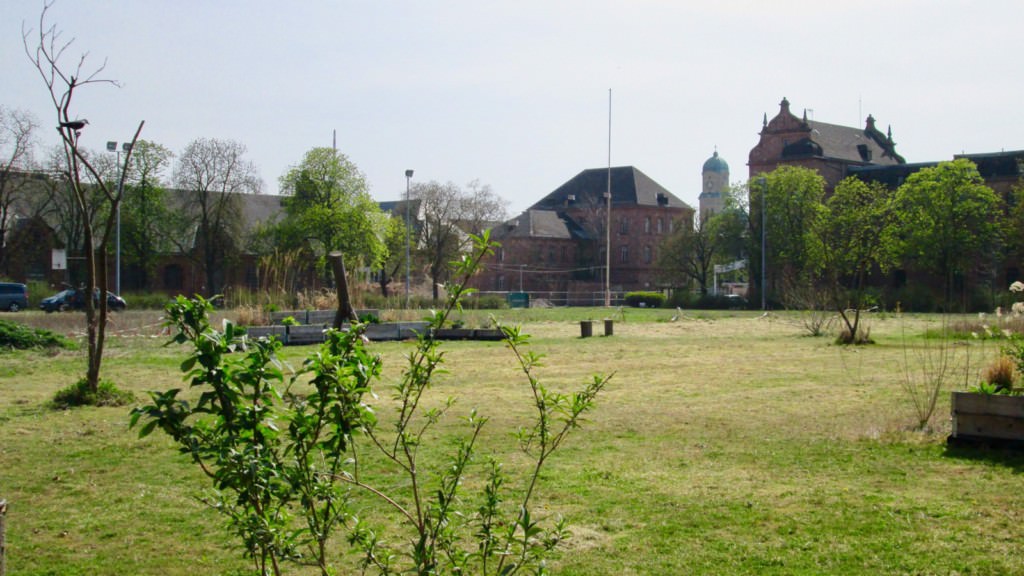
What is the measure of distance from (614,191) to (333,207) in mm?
46136

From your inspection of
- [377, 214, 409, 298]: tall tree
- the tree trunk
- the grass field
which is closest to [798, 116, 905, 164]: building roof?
[377, 214, 409, 298]: tall tree

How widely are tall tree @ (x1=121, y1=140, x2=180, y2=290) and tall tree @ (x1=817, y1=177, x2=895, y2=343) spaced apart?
4345 cm

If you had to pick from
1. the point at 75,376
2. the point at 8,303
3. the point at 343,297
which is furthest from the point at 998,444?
the point at 8,303

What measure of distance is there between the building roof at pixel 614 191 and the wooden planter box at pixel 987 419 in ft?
302

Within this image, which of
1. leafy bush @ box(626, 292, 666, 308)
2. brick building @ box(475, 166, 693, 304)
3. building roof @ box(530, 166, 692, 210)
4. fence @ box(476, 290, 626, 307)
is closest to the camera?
leafy bush @ box(626, 292, 666, 308)

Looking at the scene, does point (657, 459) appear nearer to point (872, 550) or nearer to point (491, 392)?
point (872, 550)

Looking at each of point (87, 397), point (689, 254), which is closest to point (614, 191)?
point (689, 254)

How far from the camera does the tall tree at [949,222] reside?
216 ft

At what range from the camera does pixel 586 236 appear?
3976 inches

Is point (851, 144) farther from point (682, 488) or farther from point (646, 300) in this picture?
point (682, 488)

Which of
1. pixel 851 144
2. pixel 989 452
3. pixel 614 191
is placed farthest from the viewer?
pixel 614 191

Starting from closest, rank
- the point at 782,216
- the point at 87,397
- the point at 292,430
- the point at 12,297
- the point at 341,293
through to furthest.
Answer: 1. the point at 292,430
2. the point at 87,397
3. the point at 341,293
4. the point at 12,297
5. the point at 782,216

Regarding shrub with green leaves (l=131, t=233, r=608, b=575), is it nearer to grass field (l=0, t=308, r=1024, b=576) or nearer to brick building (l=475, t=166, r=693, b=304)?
grass field (l=0, t=308, r=1024, b=576)

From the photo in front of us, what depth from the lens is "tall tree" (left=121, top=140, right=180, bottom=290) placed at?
6406cm
